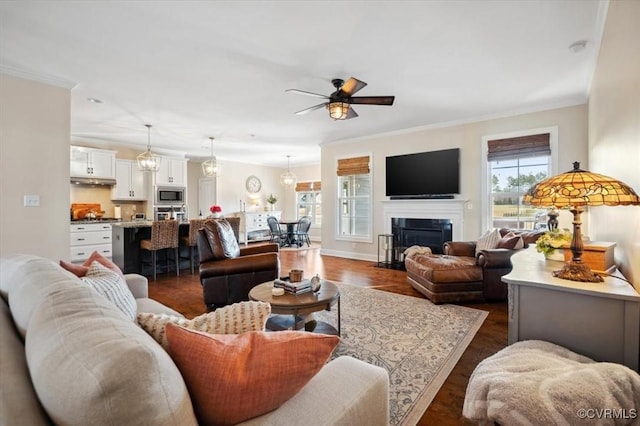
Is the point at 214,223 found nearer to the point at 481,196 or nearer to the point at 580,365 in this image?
the point at 580,365

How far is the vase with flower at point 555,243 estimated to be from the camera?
1.98 meters

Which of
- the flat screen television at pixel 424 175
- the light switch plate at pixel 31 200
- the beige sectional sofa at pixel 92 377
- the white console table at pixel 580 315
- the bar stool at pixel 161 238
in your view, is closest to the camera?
the beige sectional sofa at pixel 92 377

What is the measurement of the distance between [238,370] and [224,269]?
8.79 ft

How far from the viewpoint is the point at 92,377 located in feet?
1.77

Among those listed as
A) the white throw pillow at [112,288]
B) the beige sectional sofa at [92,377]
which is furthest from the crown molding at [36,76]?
the beige sectional sofa at [92,377]

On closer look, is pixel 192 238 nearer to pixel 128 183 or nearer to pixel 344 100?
pixel 128 183

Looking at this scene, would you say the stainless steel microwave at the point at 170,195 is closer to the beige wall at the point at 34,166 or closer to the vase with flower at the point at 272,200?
the vase with flower at the point at 272,200

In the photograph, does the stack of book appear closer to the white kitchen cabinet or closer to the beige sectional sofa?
the beige sectional sofa

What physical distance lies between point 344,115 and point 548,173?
332cm

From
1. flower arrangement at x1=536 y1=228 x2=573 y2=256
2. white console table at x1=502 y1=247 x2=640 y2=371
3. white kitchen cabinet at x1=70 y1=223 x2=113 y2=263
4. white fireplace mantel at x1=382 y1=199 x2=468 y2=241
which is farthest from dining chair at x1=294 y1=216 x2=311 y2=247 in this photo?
white console table at x1=502 y1=247 x2=640 y2=371

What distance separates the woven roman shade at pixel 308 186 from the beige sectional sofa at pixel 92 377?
9.13 metres

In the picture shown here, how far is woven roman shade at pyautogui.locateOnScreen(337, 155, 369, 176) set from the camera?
639cm

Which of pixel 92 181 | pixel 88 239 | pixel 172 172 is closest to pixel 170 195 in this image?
pixel 172 172

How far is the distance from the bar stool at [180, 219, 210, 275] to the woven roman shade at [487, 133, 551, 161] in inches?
194
